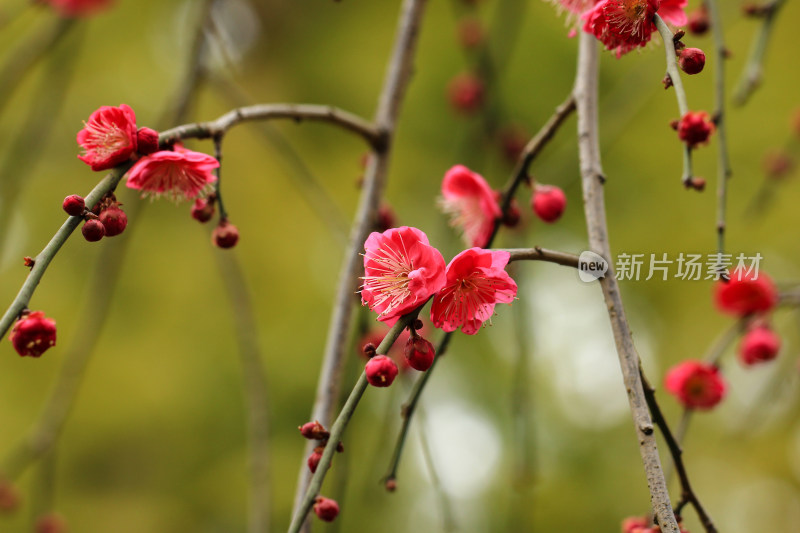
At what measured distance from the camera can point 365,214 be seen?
1212 mm

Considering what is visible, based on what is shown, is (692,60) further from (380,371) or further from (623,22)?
(380,371)

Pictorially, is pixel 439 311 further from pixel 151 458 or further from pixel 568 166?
pixel 151 458

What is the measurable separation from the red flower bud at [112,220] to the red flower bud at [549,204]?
612mm

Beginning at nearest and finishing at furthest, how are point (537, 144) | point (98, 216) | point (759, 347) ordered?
point (98, 216)
point (537, 144)
point (759, 347)

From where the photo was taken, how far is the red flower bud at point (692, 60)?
26.8 inches

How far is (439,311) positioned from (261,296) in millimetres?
2687

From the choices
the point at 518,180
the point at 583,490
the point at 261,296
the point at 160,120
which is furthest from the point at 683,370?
the point at 261,296

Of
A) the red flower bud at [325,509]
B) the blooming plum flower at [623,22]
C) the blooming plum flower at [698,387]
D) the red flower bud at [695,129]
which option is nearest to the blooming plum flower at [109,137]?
the red flower bud at [325,509]

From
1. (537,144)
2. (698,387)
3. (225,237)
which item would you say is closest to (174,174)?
(225,237)

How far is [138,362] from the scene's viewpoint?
124 inches

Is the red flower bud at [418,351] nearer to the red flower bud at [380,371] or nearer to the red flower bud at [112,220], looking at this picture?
the red flower bud at [380,371]

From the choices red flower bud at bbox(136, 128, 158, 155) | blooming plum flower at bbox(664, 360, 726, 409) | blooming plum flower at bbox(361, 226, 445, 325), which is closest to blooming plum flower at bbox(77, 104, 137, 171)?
red flower bud at bbox(136, 128, 158, 155)

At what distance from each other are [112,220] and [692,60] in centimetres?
58

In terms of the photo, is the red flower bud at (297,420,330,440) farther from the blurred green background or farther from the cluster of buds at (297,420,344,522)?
the blurred green background
